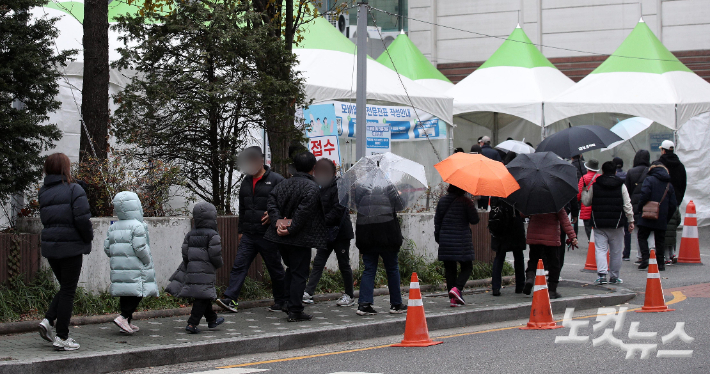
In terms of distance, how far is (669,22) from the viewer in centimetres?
2783

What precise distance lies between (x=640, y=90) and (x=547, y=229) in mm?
12247

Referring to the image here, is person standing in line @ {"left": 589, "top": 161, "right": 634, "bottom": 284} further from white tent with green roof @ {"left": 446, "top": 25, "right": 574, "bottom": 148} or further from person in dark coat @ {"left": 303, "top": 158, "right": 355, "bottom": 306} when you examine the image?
white tent with green roof @ {"left": 446, "top": 25, "right": 574, "bottom": 148}

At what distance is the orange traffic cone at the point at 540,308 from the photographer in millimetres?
8633

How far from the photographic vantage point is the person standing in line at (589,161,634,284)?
12.1 meters

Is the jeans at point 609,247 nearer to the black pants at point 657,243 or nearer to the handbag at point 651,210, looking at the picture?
the handbag at point 651,210

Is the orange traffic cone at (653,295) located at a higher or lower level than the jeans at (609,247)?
lower

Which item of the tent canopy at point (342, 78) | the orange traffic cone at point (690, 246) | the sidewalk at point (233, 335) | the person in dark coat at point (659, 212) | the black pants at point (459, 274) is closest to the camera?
the sidewalk at point (233, 335)

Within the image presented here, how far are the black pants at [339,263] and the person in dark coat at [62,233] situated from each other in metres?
3.29

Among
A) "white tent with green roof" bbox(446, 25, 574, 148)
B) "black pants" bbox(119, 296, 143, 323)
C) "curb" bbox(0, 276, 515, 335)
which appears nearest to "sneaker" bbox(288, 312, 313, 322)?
"curb" bbox(0, 276, 515, 335)

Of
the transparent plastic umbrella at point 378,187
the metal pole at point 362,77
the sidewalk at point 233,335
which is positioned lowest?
the sidewalk at point 233,335

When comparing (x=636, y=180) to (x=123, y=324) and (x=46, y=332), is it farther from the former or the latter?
(x=46, y=332)

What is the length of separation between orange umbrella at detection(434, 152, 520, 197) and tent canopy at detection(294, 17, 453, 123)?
7.99m

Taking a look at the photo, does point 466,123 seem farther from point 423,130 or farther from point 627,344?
Answer: point 627,344

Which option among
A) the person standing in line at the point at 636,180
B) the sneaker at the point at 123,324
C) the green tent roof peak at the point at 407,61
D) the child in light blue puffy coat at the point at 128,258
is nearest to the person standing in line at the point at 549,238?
the person standing in line at the point at 636,180
